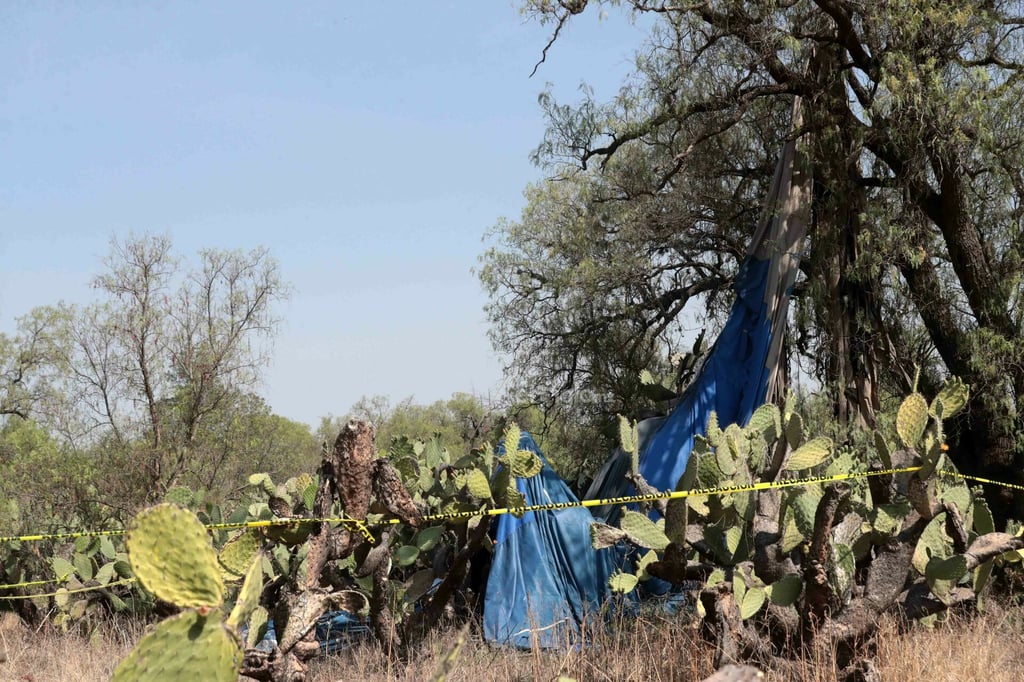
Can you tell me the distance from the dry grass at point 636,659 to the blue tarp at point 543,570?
354 mm

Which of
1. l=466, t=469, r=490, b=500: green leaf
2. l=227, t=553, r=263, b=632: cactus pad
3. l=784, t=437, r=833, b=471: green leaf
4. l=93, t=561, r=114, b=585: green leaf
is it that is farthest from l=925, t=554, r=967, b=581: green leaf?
l=93, t=561, r=114, b=585: green leaf

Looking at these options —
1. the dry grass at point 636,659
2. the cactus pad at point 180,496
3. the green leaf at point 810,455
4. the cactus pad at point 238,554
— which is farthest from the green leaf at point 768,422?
the cactus pad at point 180,496

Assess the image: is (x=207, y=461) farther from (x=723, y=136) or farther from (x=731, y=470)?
(x=731, y=470)

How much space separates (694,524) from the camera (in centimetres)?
524

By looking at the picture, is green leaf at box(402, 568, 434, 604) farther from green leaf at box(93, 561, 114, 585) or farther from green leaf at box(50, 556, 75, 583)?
green leaf at box(50, 556, 75, 583)

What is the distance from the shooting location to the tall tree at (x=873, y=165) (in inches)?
298

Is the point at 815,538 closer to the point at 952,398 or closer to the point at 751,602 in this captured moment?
the point at 751,602

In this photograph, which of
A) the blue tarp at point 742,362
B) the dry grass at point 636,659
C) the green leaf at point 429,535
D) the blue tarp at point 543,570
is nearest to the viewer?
the dry grass at point 636,659

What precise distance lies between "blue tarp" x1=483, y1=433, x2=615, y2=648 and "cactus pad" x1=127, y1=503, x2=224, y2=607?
332 centimetres

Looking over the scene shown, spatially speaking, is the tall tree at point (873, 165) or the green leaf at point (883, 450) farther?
the tall tree at point (873, 165)

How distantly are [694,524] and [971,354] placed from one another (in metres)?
3.45

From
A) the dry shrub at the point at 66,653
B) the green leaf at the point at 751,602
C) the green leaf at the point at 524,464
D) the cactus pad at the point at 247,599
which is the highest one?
the green leaf at the point at 524,464

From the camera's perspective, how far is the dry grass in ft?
14.7

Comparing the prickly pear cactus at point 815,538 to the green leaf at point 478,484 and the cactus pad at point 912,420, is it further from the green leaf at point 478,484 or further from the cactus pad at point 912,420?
the green leaf at point 478,484
